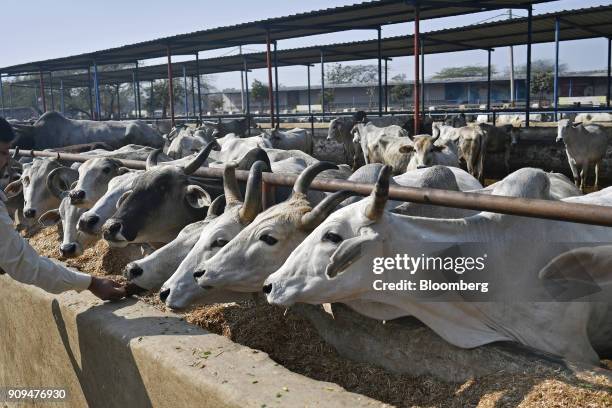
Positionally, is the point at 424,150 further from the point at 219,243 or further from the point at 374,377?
the point at 374,377

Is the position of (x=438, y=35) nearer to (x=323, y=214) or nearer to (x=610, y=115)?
(x=610, y=115)

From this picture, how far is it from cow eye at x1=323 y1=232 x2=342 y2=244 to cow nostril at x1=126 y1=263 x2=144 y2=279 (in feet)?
4.75

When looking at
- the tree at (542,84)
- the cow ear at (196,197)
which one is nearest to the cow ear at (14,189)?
the cow ear at (196,197)

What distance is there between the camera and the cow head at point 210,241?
333 centimetres

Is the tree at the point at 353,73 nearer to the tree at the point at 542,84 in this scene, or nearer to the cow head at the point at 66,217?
the tree at the point at 542,84

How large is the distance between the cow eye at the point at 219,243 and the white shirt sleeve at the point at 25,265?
0.80 meters

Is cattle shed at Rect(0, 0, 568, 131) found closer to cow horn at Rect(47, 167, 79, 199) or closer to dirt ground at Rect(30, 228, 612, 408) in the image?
cow horn at Rect(47, 167, 79, 199)

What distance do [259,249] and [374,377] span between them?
2.77 ft

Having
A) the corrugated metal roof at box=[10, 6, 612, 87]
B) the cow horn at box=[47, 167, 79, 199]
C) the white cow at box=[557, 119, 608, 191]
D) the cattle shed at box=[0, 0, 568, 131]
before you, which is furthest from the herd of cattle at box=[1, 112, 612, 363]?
the corrugated metal roof at box=[10, 6, 612, 87]

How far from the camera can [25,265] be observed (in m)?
3.33

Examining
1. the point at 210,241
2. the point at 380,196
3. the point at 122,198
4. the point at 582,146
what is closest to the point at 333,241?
the point at 380,196

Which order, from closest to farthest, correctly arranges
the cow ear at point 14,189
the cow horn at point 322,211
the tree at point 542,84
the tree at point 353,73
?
the cow horn at point 322,211, the cow ear at point 14,189, the tree at point 542,84, the tree at point 353,73

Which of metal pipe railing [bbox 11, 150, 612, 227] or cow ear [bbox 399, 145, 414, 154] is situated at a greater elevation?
metal pipe railing [bbox 11, 150, 612, 227]

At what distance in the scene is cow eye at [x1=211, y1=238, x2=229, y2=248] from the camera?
3465 mm
